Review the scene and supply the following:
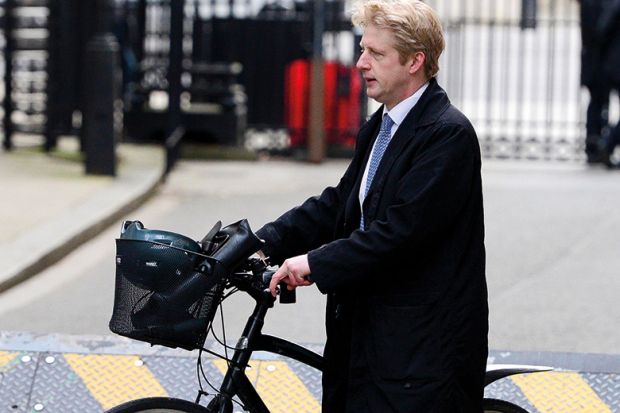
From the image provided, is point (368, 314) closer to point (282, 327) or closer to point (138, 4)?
point (282, 327)

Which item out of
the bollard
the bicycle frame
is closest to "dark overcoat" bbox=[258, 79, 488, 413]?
the bicycle frame

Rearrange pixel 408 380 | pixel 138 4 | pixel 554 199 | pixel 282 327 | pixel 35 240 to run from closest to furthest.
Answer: pixel 408 380, pixel 282 327, pixel 35 240, pixel 554 199, pixel 138 4

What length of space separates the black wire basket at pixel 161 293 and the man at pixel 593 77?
12117 millimetres

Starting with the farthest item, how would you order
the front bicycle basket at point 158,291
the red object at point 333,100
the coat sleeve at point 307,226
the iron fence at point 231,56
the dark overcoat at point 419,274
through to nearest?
the red object at point 333,100, the iron fence at point 231,56, the coat sleeve at point 307,226, the dark overcoat at point 419,274, the front bicycle basket at point 158,291

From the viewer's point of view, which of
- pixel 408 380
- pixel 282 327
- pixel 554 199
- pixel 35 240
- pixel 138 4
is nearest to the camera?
pixel 408 380

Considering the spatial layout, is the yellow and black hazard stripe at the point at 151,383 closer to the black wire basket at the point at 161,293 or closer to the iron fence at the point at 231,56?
the black wire basket at the point at 161,293

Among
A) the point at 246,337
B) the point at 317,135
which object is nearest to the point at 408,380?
the point at 246,337

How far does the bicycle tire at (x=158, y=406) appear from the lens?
4.32 meters

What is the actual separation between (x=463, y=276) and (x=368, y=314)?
0.96 feet

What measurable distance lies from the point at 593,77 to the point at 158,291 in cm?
1234

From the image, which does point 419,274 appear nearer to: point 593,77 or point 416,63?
point 416,63

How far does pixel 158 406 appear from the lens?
436 cm

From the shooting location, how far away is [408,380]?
4246mm

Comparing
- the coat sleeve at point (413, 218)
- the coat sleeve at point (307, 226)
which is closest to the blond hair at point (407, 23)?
the coat sleeve at point (413, 218)
